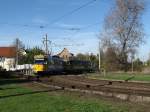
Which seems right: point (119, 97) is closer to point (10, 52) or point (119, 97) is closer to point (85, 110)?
point (85, 110)

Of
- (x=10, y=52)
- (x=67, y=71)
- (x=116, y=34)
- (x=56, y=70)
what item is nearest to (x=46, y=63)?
(x=56, y=70)

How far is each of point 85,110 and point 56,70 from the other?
162 feet

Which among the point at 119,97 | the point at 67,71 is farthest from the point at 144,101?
the point at 67,71

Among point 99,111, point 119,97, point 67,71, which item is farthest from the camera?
point 67,71

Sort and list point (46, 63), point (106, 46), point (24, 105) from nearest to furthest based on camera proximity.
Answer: point (24, 105) < point (46, 63) < point (106, 46)

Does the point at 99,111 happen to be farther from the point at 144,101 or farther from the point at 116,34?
the point at 116,34

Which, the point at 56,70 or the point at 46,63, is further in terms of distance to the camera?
the point at 56,70

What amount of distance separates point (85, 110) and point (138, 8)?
205ft

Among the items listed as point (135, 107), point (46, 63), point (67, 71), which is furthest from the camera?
point (67, 71)

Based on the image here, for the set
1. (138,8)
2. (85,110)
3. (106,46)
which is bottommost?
(85,110)

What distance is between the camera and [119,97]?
768 inches

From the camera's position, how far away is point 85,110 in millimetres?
13773

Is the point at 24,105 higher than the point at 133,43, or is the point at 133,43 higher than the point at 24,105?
the point at 133,43

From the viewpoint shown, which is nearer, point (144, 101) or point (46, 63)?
point (144, 101)
